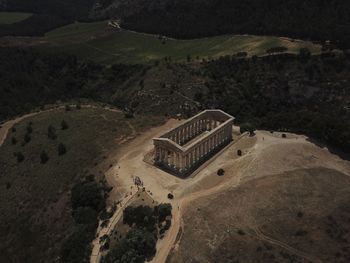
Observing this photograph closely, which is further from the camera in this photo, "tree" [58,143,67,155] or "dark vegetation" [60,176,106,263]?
"tree" [58,143,67,155]

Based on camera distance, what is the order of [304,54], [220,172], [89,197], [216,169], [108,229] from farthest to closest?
1. [304,54]
2. [216,169]
3. [220,172]
4. [89,197]
5. [108,229]

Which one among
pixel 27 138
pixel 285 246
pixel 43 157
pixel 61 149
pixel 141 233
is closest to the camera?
pixel 141 233

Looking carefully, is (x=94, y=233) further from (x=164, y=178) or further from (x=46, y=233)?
(x=164, y=178)

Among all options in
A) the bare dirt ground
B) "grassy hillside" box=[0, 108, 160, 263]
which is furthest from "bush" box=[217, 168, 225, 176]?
"grassy hillside" box=[0, 108, 160, 263]

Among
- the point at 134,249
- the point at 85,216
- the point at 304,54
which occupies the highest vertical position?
the point at 304,54

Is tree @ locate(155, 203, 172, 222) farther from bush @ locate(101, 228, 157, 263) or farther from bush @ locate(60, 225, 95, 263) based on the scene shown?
bush @ locate(60, 225, 95, 263)

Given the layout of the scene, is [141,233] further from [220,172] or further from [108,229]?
[220,172]

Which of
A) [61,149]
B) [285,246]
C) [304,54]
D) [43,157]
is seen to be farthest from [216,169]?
[304,54]
